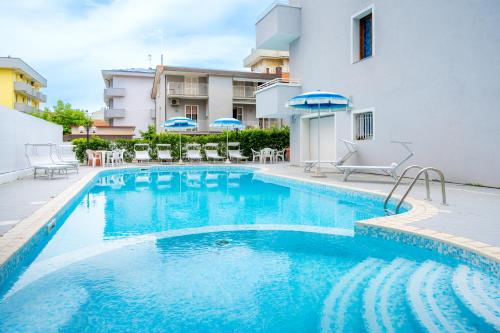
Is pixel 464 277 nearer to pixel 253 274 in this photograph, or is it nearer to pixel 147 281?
pixel 253 274

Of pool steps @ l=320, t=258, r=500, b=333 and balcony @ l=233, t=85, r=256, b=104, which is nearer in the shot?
pool steps @ l=320, t=258, r=500, b=333

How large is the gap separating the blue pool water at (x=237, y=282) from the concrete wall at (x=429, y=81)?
473cm

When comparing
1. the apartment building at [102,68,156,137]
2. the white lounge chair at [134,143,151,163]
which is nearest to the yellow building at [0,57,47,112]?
the apartment building at [102,68,156,137]

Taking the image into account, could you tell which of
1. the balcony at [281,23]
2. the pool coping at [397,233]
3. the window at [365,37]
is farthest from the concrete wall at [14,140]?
the window at [365,37]

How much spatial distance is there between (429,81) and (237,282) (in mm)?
9314

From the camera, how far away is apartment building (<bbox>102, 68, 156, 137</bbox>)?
44.6 metres

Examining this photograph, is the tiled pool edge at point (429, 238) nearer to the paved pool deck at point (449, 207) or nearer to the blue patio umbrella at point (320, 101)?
the paved pool deck at point (449, 207)

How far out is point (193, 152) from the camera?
2255 cm

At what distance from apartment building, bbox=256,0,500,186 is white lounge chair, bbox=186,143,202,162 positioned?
5.63 meters

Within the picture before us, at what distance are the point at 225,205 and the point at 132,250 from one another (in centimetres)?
382

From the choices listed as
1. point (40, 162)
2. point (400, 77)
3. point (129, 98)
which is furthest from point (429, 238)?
point (129, 98)

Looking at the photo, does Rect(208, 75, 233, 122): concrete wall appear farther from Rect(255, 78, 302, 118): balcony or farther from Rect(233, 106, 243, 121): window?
Rect(255, 78, 302, 118): balcony

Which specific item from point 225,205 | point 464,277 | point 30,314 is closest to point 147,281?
point 30,314

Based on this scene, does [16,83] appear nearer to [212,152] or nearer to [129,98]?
[129,98]
